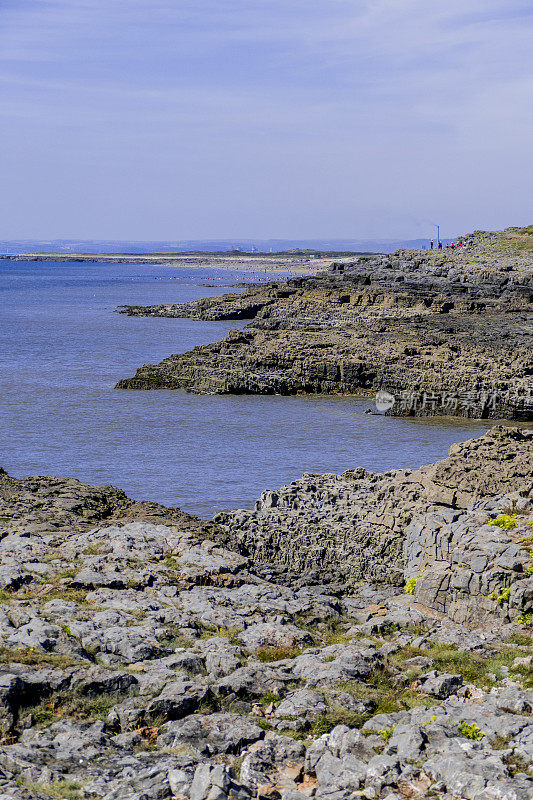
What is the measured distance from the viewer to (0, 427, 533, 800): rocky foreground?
31.0ft

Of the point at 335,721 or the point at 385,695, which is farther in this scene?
the point at 385,695

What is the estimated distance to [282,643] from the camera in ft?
43.7

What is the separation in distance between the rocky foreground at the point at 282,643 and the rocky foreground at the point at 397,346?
1971 cm

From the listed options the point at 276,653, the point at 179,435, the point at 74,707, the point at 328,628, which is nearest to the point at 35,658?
the point at 74,707

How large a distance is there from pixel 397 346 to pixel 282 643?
3723 centimetres

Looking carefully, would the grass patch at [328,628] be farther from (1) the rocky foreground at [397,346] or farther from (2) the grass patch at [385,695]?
(1) the rocky foreground at [397,346]

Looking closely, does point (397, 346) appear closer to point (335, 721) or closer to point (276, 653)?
point (276, 653)

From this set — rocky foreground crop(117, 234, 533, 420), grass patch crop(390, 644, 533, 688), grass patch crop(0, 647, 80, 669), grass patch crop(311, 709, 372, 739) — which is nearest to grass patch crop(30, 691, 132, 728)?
grass patch crop(0, 647, 80, 669)

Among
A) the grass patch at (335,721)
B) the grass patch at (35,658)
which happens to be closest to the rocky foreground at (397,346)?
the grass patch at (335,721)

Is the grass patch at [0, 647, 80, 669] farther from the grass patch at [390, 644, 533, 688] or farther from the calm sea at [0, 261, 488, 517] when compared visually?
the calm sea at [0, 261, 488, 517]

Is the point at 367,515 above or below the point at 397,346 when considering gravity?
below

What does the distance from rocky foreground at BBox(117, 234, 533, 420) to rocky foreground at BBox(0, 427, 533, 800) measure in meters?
19.7

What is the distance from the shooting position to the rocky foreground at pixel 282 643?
9461 mm

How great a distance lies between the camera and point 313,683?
11.8 m
